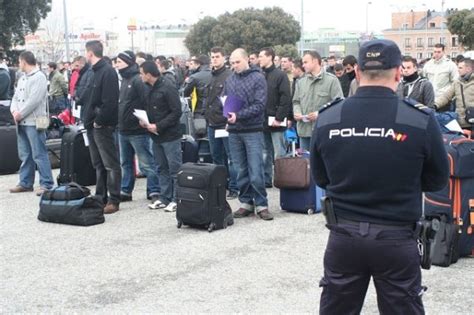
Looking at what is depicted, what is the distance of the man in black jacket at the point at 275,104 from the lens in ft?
29.1

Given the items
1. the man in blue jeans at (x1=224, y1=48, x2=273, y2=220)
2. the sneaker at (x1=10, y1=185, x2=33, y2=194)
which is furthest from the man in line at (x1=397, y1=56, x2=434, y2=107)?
the sneaker at (x1=10, y1=185, x2=33, y2=194)

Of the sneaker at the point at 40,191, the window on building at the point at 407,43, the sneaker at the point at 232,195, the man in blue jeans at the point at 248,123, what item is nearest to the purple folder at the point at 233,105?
the man in blue jeans at the point at 248,123

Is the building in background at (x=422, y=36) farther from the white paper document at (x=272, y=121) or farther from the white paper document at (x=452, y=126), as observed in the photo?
the white paper document at (x=452, y=126)

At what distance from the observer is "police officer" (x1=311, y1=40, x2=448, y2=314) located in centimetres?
304

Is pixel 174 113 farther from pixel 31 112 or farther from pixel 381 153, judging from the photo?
pixel 381 153

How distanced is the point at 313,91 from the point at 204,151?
87.3 inches

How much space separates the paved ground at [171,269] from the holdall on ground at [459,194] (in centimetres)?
38

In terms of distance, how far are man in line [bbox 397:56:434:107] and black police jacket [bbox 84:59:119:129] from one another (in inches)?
135

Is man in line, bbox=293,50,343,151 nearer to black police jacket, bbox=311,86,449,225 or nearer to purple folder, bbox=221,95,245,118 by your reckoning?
purple folder, bbox=221,95,245,118

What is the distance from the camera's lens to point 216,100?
866 cm

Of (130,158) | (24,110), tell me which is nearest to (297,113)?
(130,158)

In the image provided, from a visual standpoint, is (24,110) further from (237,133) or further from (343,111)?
(343,111)

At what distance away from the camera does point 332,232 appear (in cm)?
321

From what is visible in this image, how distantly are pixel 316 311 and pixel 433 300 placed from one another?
925 millimetres
